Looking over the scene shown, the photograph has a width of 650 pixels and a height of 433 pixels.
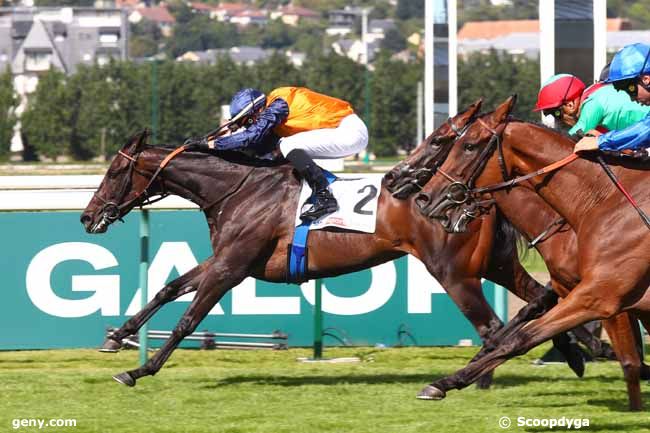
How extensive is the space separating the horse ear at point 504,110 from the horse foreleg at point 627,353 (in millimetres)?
1173

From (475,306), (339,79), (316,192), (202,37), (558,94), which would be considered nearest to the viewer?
(558,94)

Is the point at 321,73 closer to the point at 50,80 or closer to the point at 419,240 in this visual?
the point at 50,80

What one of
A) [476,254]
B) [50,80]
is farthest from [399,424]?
[50,80]

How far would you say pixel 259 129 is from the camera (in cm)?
757

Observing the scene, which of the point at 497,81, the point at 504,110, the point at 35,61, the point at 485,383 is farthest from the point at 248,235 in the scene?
the point at 35,61

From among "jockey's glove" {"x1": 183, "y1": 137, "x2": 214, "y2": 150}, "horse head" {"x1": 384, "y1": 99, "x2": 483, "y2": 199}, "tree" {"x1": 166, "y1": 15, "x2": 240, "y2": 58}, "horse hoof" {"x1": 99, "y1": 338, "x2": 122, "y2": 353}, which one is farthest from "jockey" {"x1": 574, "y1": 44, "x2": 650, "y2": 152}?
"tree" {"x1": 166, "y1": 15, "x2": 240, "y2": 58}

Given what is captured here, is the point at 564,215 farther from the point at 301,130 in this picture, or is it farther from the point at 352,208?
the point at 301,130

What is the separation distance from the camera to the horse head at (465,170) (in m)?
5.94

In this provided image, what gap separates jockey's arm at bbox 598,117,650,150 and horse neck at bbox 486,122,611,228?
142 millimetres

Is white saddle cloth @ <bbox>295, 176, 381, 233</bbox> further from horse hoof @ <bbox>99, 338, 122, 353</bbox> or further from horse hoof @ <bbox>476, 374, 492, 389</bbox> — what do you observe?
horse hoof @ <bbox>99, 338, 122, 353</bbox>

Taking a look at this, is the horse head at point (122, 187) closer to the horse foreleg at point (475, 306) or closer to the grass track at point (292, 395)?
the grass track at point (292, 395)

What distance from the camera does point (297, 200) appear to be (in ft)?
24.6

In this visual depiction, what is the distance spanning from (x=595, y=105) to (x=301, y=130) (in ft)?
6.27

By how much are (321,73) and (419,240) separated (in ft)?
113
